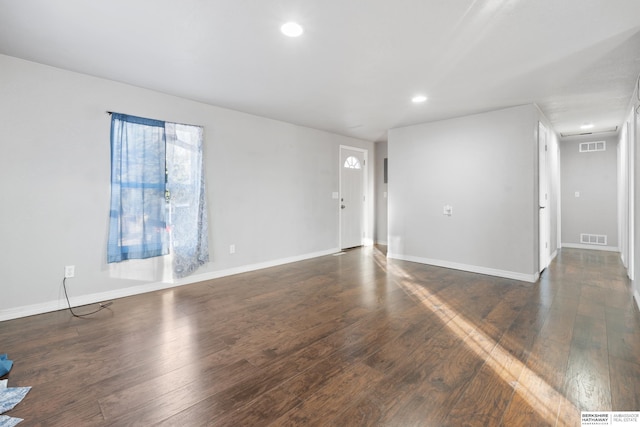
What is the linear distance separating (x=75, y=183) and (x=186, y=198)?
46.3 inches

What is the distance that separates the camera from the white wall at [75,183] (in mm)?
2938

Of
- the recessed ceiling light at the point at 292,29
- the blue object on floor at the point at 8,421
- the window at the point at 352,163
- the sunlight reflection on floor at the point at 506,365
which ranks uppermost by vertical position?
the recessed ceiling light at the point at 292,29

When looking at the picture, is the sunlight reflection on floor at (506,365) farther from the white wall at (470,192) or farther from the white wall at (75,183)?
the white wall at (75,183)

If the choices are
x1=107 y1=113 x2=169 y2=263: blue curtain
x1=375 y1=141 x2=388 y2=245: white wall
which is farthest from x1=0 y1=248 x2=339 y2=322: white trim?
x1=375 y1=141 x2=388 y2=245: white wall

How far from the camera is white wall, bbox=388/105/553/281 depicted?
4246 mm

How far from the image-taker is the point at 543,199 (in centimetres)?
477

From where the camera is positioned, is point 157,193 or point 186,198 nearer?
point 157,193

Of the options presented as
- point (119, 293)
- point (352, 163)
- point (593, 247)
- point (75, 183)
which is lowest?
point (119, 293)

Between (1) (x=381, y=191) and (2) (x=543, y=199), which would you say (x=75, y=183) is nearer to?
(1) (x=381, y=191)

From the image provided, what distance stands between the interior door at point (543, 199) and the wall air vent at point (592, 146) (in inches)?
103

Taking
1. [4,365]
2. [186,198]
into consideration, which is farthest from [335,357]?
[186,198]

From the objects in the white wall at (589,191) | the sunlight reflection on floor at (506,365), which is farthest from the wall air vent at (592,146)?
the sunlight reflection on floor at (506,365)

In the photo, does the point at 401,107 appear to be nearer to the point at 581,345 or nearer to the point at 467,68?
the point at 467,68

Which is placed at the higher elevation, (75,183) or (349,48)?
(349,48)
